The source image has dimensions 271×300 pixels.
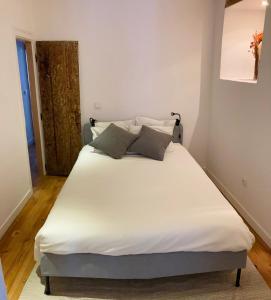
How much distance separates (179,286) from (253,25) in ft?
10.9

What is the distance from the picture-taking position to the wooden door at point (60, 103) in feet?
13.3

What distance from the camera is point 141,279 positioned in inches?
91.0

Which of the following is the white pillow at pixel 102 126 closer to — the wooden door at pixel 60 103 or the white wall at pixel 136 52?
the white wall at pixel 136 52

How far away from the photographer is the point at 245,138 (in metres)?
3.21

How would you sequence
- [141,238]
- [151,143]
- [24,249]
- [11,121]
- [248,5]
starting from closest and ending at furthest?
[141,238], [24,249], [11,121], [248,5], [151,143]

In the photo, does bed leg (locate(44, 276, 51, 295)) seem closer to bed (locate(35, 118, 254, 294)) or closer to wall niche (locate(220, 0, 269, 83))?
bed (locate(35, 118, 254, 294))

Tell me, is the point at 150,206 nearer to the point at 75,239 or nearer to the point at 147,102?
the point at 75,239

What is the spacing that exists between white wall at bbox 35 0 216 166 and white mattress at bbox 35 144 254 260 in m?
1.83

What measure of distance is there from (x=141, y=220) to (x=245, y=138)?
1.76 metres

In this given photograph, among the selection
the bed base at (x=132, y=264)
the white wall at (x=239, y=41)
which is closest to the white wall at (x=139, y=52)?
the white wall at (x=239, y=41)

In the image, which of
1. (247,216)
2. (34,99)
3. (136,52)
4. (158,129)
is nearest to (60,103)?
(34,99)

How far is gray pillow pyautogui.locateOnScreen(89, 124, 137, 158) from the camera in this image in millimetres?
3529

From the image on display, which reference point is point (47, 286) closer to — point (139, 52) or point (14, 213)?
point (14, 213)

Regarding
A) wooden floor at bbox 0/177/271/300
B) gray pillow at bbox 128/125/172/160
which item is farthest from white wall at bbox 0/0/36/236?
gray pillow at bbox 128/125/172/160
